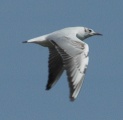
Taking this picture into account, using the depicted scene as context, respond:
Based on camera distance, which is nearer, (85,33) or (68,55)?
(68,55)

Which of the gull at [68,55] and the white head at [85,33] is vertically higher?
the gull at [68,55]

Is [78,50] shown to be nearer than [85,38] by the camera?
→ Yes

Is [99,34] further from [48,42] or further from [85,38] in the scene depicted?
[48,42]

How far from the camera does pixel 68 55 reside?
28.1 meters

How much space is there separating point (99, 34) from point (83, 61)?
15.6 ft

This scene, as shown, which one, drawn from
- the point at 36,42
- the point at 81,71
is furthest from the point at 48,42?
the point at 81,71

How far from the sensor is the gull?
27203 millimetres

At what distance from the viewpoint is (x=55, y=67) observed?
29.6 meters

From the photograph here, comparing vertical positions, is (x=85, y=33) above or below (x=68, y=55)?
below

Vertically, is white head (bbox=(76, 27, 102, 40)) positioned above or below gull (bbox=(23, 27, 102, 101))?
below

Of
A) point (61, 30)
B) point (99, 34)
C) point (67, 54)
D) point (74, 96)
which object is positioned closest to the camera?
point (74, 96)

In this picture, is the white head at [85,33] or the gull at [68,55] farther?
the white head at [85,33]

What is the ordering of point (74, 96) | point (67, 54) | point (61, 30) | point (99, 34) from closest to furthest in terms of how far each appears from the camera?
point (74, 96), point (67, 54), point (61, 30), point (99, 34)

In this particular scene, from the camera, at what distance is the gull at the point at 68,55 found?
89.2 ft
